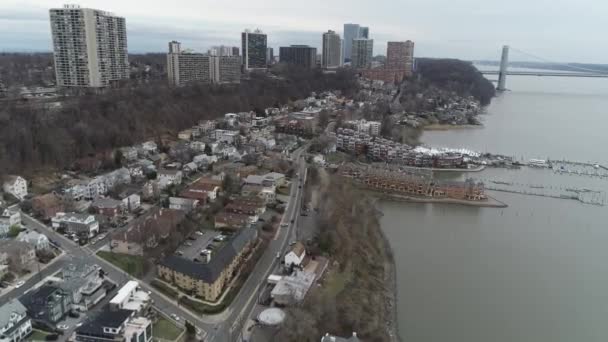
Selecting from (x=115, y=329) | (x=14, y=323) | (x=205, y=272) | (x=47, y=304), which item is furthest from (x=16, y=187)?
(x=115, y=329)

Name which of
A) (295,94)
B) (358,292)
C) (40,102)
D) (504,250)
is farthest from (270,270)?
(295,94)

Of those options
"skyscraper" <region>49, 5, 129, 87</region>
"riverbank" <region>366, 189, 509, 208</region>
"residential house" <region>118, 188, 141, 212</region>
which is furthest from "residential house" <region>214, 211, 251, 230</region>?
"skyscraper" <region>49, 5, 129, 87</region>

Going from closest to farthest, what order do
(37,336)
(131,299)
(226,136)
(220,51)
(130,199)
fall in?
1. (37,336)
2. (131,299)
3. (130,199)
4. (226,136)
5. (220,51)

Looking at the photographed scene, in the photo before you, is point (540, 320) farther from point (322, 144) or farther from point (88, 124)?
point (88, 124)

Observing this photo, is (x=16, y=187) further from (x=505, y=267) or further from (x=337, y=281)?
(x=505, y=267)

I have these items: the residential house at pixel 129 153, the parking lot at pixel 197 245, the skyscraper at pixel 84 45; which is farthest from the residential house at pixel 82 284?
the skyscraper at pixel 84 45

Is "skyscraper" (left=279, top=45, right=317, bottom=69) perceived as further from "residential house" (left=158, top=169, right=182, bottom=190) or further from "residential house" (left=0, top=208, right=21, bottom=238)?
"residential house" (left=0, top=208, right=21, bottom=238)
